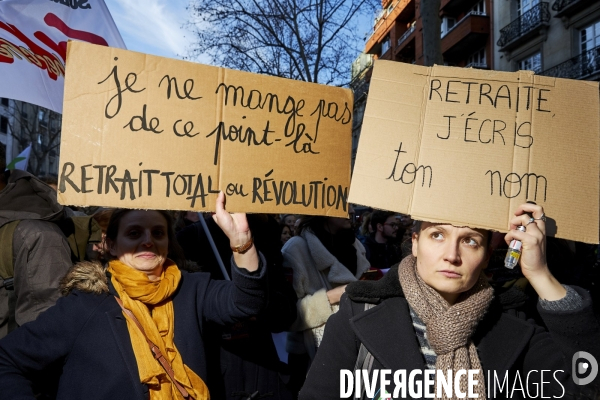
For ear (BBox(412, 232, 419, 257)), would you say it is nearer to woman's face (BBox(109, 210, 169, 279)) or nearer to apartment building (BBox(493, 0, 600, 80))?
woman's face (BBox(109, 210, 169, 279))

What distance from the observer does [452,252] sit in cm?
187

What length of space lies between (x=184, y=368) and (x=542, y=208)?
158 cm

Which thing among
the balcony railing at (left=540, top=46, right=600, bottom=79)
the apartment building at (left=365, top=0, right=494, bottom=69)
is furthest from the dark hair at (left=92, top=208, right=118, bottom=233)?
the balcony railing at (left=540, top=46, right=600, bottom=79)

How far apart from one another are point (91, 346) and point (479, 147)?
70.1 inches

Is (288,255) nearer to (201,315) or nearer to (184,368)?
(201,315)

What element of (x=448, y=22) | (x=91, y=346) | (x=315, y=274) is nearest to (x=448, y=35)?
(x=448, y=22)

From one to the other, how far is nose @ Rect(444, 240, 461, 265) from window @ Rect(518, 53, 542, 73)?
2158 cm

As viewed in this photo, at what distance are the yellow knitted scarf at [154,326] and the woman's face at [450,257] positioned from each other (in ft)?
3.57

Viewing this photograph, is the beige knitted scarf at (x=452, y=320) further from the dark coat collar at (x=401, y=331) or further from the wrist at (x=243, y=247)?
the wrist at (x=243, y=247)

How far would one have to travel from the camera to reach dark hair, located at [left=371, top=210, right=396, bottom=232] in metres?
6.42

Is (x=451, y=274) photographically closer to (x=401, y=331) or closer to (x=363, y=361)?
(x=401, y=331)

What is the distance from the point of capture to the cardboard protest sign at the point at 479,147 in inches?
76.2

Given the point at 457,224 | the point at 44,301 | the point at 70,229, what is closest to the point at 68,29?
the point at 70,229

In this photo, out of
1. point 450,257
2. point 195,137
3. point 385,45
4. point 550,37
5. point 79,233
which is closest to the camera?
point 450,257
